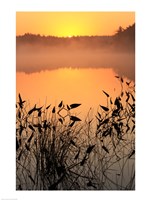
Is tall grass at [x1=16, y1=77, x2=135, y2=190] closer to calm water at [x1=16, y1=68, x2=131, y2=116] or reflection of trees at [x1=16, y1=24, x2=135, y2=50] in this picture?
calm water at [x1=16, y1=68, x2=131, y2=116]

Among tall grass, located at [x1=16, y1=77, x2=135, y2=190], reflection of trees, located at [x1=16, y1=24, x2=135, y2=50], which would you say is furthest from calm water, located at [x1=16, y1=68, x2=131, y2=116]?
reflection of trees, located at [x1=16, y1=24, x2=135, y2=50]

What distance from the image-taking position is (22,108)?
7.87 metres

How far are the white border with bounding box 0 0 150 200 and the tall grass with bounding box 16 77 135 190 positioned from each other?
52 millimetres

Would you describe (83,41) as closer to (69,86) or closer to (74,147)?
(69,86)

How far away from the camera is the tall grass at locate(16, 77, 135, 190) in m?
7.86
